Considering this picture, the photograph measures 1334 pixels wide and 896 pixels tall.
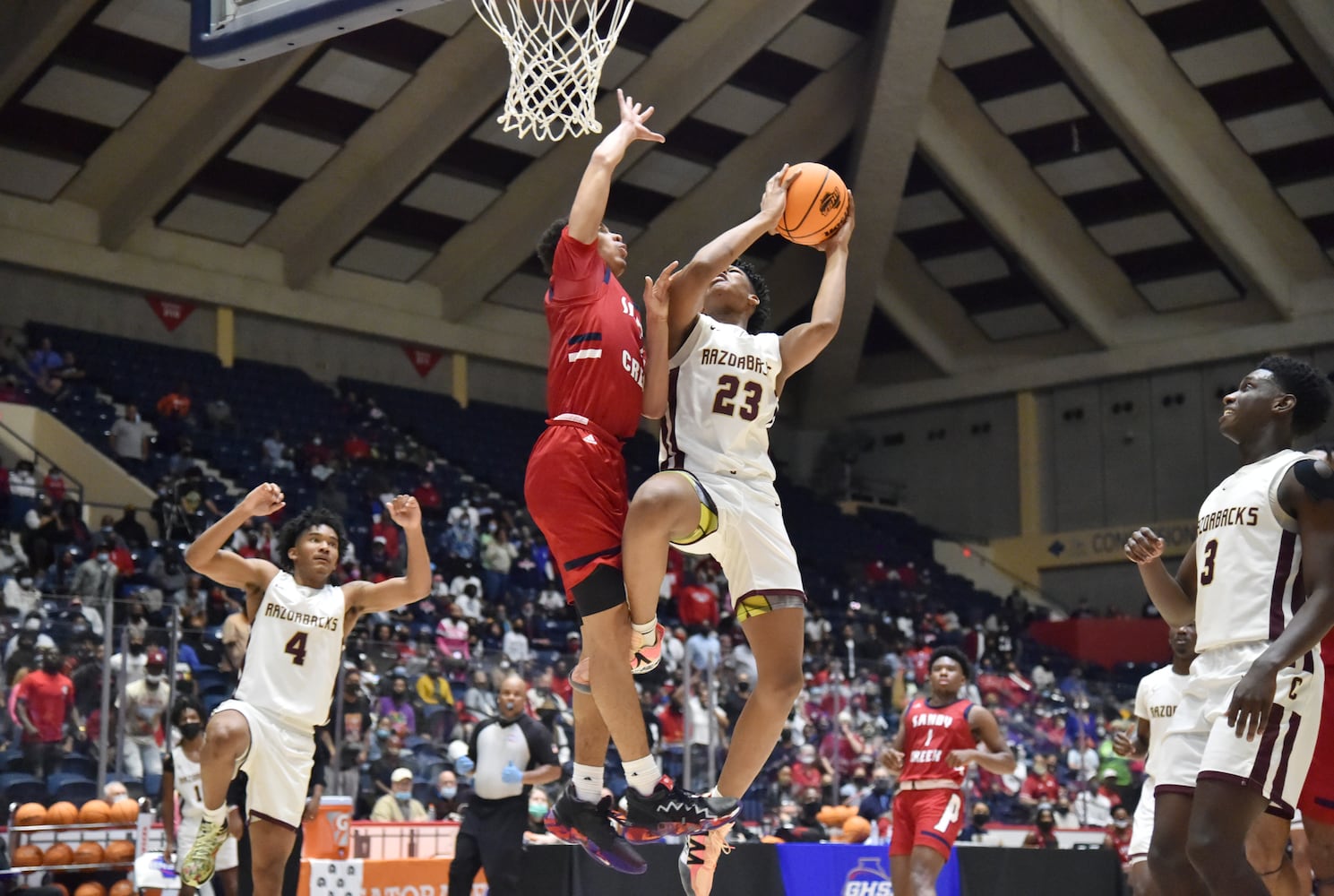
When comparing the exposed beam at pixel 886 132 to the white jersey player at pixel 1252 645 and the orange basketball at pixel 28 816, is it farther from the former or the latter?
the white jersey player at pixel 1252 645

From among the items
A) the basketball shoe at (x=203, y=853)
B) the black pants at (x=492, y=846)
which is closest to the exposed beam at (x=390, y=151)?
the black pants at (x=492, y=846)

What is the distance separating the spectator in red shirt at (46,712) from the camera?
35.3 ft

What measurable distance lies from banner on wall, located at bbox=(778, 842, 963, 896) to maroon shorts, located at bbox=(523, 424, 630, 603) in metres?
6.32

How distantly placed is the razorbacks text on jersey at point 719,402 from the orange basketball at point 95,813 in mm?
6633

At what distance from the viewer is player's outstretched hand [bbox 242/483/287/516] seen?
7.27 meters

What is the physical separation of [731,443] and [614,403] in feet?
1.59

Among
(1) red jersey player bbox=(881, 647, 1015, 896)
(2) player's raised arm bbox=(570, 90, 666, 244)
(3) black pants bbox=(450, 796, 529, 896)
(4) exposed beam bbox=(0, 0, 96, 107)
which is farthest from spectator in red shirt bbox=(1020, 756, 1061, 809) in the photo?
(4) exposed beam bbox=(0, 0, 96, 107)

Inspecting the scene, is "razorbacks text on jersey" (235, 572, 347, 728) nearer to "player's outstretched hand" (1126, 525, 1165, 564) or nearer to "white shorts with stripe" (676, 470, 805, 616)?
"white shorts with stripe" (676, 470, 805, 616)

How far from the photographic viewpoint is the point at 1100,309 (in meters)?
30.0

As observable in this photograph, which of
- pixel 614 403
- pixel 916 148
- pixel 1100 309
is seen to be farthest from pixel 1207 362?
pixel 614 403

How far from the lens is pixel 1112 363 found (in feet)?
100

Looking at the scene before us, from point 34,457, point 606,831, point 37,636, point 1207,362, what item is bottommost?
point 606,831

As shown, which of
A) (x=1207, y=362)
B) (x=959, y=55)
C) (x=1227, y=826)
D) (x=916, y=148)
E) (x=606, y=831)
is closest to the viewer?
(x=1227, y=826)

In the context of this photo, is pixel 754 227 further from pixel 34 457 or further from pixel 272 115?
pixel 272 115
